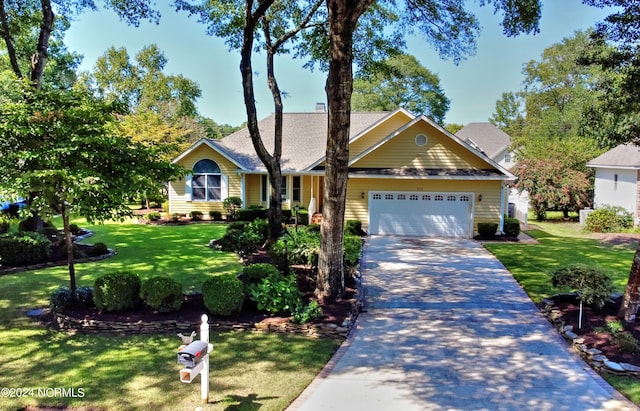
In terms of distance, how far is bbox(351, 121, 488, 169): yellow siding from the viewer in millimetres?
20016

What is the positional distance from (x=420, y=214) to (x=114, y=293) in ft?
46.9

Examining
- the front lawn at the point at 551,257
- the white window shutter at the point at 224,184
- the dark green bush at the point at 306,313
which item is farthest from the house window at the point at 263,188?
the dark green bush at the point at 306,313

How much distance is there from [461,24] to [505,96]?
57.5 metres

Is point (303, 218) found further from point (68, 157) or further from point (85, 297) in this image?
point (68, 157)

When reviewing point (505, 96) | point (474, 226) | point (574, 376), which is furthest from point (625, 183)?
point (505, 96)

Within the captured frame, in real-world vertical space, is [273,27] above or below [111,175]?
above

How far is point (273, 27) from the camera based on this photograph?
17.0 meters

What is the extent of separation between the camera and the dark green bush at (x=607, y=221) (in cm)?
2352

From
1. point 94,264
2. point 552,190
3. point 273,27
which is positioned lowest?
point 94,264

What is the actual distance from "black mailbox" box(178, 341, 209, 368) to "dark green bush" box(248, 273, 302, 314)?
3342 millimetres

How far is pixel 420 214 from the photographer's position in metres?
20.3

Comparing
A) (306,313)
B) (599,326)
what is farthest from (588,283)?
(306,313)

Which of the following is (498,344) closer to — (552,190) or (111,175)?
(111,175)

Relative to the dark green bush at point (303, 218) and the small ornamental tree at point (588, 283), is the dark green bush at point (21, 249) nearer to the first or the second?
the dark green bush at point (303, 218)
